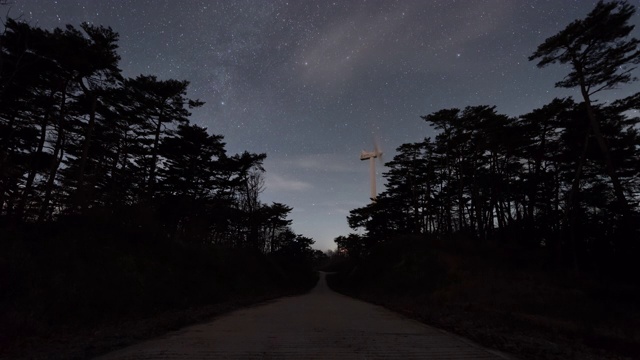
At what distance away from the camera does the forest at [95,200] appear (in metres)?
12.5

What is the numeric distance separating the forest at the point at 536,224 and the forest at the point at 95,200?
11799 millimetres

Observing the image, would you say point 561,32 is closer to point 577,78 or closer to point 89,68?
point 577,78

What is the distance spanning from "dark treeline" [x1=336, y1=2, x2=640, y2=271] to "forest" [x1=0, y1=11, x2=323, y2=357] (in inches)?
897

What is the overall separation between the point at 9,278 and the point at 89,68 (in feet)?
42.4

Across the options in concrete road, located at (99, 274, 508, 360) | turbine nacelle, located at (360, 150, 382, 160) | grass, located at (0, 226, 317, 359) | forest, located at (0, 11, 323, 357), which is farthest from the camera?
turbine nacelle, located at (360, 150, 382, 160)

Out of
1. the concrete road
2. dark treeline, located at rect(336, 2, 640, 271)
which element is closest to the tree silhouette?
dark treeline, located at rect(336, 2, 640, 271)

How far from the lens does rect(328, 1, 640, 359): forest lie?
47.7 ft

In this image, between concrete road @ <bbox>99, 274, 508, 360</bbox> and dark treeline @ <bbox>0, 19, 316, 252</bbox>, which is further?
dark treeline @ <bbox>0, 19, 316, 252</bbox>

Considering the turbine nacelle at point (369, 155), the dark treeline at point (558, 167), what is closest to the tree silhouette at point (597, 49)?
the dark treeline at point (558, 167)

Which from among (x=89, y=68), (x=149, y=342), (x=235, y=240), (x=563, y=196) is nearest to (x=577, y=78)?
(x=563, y=196)

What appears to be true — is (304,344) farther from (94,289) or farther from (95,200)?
(95,200)

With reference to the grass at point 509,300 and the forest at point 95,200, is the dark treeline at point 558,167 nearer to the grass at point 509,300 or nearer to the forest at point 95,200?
the grass at point 509,300

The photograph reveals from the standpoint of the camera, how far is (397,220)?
48938 millimetres

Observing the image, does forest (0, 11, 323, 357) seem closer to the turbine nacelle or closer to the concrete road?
the concrete road
